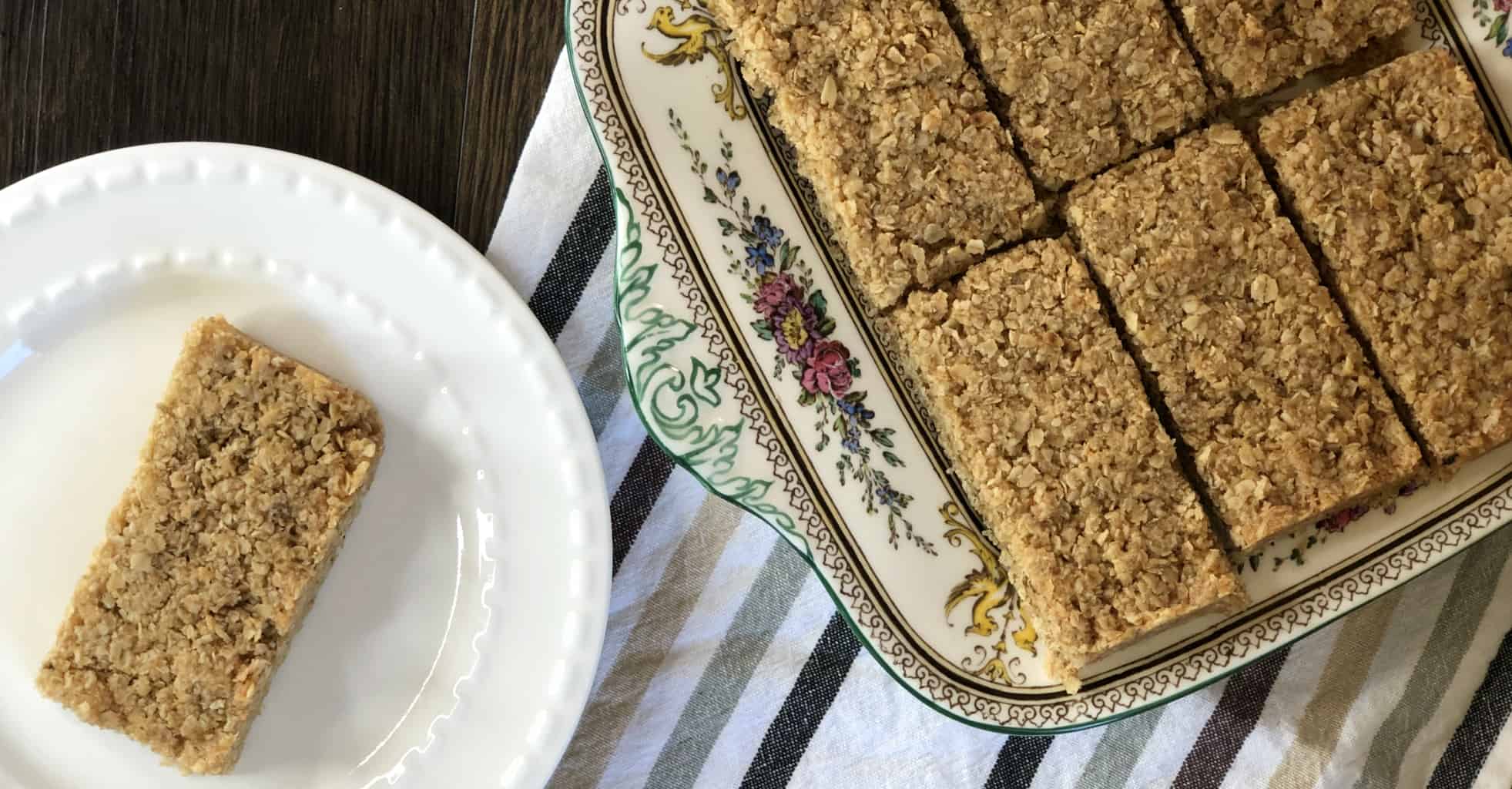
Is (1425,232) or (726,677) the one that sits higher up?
(1425,232)

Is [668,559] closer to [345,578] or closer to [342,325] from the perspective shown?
[345,578]

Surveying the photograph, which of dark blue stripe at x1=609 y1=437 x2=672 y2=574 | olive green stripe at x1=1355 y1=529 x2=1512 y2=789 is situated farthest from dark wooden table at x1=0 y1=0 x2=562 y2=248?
olive green stripe at x1=1355 y1=529 x2=1512 y2=789

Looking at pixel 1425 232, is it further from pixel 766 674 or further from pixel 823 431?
pixel 766 674

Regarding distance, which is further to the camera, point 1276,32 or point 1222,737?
point 1222,737

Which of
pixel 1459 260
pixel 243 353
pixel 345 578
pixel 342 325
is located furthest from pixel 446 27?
pixel 1459 260

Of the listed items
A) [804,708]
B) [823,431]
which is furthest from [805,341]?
[804,708]

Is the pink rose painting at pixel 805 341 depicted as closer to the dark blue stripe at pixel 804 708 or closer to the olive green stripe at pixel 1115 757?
the dark blue stripe at pixel 804 708
